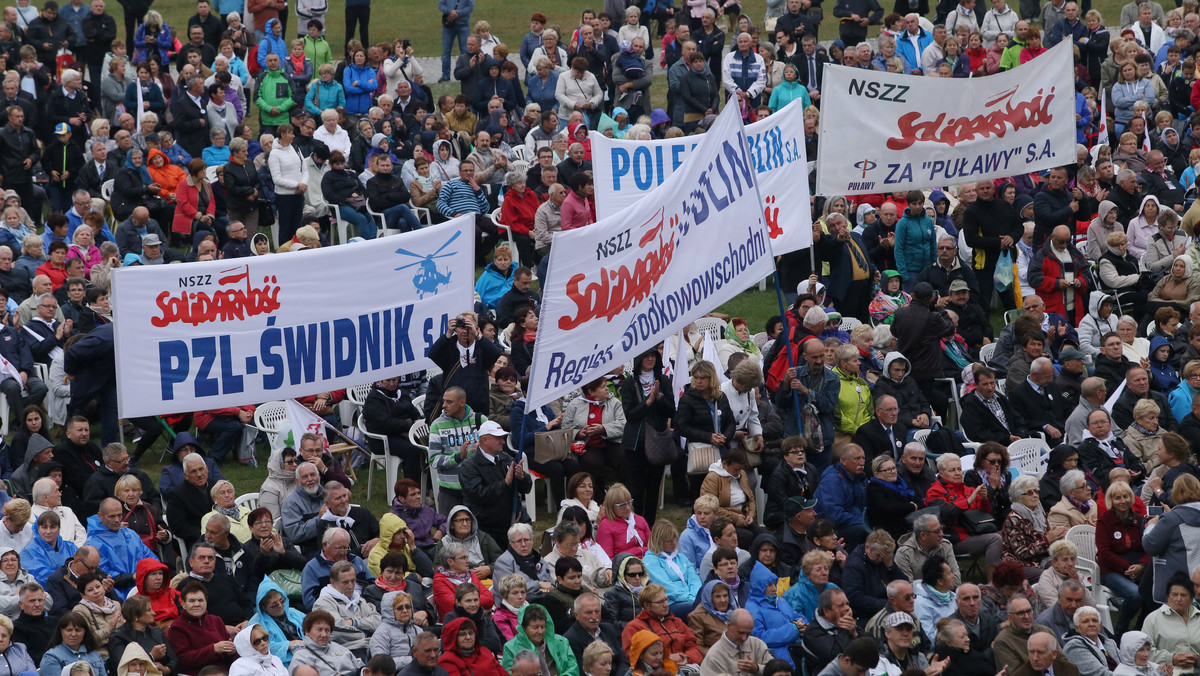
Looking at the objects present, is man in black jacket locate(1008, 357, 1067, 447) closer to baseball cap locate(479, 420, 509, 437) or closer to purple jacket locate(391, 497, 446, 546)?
baseball cap locate(479, 420, 509, 437)

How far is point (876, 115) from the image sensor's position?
1889 cm

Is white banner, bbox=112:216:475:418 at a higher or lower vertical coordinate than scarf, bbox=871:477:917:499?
higher

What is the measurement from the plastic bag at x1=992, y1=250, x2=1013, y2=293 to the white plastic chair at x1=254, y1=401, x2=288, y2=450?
8.07 metres

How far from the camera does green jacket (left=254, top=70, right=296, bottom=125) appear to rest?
85.4ft

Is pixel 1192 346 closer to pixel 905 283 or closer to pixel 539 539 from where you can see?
pixel 905 283

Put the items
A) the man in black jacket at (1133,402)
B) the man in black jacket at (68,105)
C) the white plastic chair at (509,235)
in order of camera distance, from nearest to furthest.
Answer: the man in black jacket at (1133,402) → the white plastic chair at (509,235) → the man in black jacket at (68,105)

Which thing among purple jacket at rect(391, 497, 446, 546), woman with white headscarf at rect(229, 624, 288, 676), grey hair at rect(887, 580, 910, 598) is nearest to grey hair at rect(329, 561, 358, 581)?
woman with white headscarf at rect(229, 624, 288, 676)

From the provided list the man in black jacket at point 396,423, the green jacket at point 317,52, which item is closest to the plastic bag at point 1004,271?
the man in black jacket at point 396,423

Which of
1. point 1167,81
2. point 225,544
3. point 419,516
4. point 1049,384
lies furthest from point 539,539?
point 1167,81

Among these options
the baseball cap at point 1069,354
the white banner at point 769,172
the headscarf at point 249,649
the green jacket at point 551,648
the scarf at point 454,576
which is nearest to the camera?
the headscarf at point 249,649

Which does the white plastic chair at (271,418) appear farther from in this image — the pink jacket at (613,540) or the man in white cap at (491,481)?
the pink jacket at (613,540)

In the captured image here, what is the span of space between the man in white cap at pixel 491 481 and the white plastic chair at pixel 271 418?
288 centimetres

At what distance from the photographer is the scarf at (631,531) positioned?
14.4m

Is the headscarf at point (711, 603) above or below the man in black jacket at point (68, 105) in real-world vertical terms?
above
